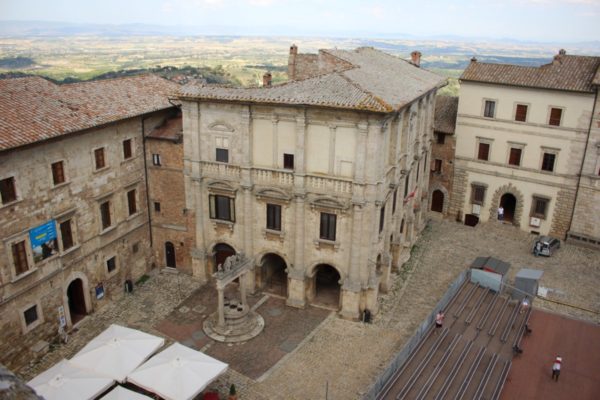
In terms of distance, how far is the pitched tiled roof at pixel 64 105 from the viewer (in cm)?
2739

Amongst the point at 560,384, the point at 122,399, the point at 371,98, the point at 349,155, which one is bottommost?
the point at 560,384

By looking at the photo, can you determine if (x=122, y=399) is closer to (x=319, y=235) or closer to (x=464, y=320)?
(x=319, y=235)

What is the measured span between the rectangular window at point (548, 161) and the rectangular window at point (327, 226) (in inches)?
949

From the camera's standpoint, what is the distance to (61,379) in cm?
2394

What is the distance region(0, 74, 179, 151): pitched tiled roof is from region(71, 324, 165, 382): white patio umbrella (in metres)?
10.7

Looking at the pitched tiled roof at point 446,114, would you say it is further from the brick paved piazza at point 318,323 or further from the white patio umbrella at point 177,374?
the white patio umbrella at point 177,374

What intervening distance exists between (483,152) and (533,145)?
4.43 m

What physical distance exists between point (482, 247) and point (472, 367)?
18295 millimetres

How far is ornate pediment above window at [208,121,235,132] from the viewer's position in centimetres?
3356

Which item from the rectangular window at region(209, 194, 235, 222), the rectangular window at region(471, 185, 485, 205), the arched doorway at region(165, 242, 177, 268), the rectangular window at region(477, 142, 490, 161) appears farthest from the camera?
the rectangular window at region(471, 185, 485, 205)

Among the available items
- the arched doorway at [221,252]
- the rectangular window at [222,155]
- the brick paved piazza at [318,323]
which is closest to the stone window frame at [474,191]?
the brick paved piazza at [318,323]

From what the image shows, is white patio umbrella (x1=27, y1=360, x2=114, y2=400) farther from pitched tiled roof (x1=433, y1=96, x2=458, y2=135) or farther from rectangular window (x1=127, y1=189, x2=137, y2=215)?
pitched tiled roof (x1=433, y1=96, x2=458, y2=135)

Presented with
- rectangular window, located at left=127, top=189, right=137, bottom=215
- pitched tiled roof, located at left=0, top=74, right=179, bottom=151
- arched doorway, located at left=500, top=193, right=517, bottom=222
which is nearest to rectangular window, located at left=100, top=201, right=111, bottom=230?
rectangular window, located at left=127, top=189, right=137, bottom=215

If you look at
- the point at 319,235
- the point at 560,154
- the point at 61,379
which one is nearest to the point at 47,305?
the point at 61,379
